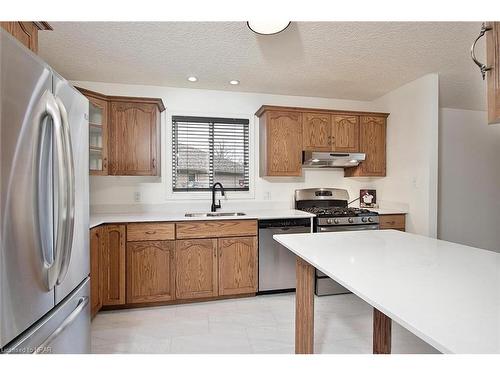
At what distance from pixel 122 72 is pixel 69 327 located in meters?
2.46

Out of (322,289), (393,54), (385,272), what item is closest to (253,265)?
(322,289)

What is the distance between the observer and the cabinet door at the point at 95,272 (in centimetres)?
220

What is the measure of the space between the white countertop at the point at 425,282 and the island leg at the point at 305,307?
191 mm

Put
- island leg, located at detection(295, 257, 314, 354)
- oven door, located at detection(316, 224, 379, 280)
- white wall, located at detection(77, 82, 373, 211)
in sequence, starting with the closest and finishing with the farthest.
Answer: island leg, located at detection(295, 257, 314, 354) → oven door, located at detection(316, 224, 379, 280) → white wall, located at detection(77, 82, 373, 211)

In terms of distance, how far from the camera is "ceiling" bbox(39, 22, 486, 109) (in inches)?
78.7

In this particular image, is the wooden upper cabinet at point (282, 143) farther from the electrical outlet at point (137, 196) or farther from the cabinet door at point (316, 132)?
the electrical outlet at point (137, 196)

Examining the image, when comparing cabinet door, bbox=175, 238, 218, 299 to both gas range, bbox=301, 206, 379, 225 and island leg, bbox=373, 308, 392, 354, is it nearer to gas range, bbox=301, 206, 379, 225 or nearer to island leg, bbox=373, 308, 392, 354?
gas range, bbox=301, 206, 379, 225

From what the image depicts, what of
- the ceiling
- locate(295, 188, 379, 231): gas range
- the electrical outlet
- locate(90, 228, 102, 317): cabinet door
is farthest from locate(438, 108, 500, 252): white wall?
locate(90, 228, 102, 317): cabinet door

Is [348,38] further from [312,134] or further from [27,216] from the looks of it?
[27,216]

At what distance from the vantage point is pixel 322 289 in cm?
285

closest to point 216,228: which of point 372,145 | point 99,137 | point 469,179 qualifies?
point 99,137

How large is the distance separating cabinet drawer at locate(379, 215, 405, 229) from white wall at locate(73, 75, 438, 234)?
90 mm

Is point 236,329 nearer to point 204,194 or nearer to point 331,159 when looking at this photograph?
point 204,194

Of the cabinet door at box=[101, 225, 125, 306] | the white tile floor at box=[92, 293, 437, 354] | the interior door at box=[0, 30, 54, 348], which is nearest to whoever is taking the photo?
the interior door at box=[0, 30, 54, 348]
